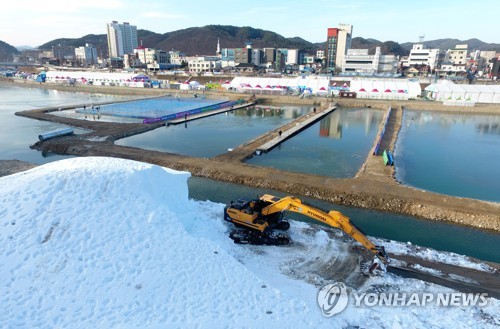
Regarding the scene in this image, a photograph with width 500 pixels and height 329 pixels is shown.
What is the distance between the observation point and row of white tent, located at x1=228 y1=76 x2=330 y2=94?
59.3 metres

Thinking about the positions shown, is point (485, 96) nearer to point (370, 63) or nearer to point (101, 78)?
point (370, 63)

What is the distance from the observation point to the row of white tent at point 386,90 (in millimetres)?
54438

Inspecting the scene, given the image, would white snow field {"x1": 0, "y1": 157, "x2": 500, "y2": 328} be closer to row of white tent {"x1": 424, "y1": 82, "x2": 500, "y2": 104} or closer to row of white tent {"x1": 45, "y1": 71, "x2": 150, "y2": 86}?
row of white tent {"x1": 424, "y1": 82, "x2": 500, "y2": 104}

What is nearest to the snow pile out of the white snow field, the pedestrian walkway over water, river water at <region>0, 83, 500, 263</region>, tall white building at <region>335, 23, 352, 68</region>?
the white snow field

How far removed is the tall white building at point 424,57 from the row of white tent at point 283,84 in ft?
253

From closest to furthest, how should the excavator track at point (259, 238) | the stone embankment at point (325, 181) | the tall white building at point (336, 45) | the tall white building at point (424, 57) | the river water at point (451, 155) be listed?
the excavator track at point (259, 238), the stone embankment at point (325, 181), the river water at point (451, 155), the tall white building at point (424, 57), the tall white building at point (336, 45)

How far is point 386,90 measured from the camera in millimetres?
54750

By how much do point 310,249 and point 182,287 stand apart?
5363 millimetres

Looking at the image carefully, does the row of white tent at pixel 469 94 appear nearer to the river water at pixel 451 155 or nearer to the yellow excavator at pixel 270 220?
the river water at pixel 451 155

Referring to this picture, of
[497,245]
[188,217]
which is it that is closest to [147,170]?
[188,217]

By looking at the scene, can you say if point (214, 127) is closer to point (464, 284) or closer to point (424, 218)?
point (424, 218)

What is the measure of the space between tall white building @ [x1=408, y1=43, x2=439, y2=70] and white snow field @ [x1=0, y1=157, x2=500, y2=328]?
127335 millimetres

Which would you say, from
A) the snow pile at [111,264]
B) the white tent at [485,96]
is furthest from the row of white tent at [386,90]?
the snow pile at [111,264]

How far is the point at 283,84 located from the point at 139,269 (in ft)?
189
